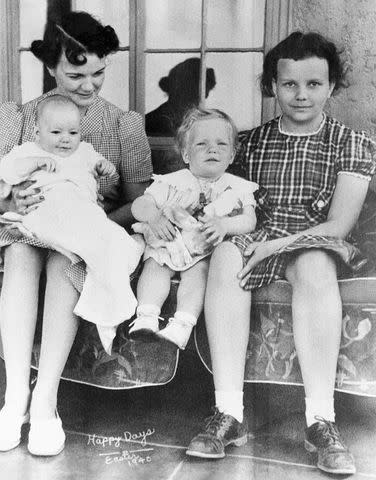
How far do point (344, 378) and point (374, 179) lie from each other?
60 centimetres

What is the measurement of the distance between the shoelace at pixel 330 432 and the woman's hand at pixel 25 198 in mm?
703

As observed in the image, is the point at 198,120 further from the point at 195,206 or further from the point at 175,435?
the point at 175,435

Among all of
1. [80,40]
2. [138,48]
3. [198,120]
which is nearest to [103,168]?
[198,120]

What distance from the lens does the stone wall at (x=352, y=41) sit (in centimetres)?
140

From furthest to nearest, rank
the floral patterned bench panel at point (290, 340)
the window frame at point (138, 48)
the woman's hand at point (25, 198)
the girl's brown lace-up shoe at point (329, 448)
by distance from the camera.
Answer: the window frame at point (138, 48) → the woman's hand at point (25, 198) → the floral patterned bench panel at point (290, 340) → the girl's brown lace-up shoe at point (329, 448)

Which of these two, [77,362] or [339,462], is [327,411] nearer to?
[339,462]

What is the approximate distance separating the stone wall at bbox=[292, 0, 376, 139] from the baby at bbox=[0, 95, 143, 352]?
0.61 m

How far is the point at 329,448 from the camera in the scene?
1.16m

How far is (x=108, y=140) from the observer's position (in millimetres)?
1633

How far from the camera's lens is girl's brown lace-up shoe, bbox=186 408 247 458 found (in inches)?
47.1

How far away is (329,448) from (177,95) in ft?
3.39

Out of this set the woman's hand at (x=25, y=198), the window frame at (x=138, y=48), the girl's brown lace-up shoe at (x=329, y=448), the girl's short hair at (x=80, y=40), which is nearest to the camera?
the girl's brown lace-up shoe at (x=329, y=448)

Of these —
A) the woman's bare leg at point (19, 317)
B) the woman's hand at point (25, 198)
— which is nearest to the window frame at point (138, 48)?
the woman's hand at point (25, 198)

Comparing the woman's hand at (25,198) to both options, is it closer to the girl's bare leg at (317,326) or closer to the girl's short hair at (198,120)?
the girl's short hair at (198,120)
